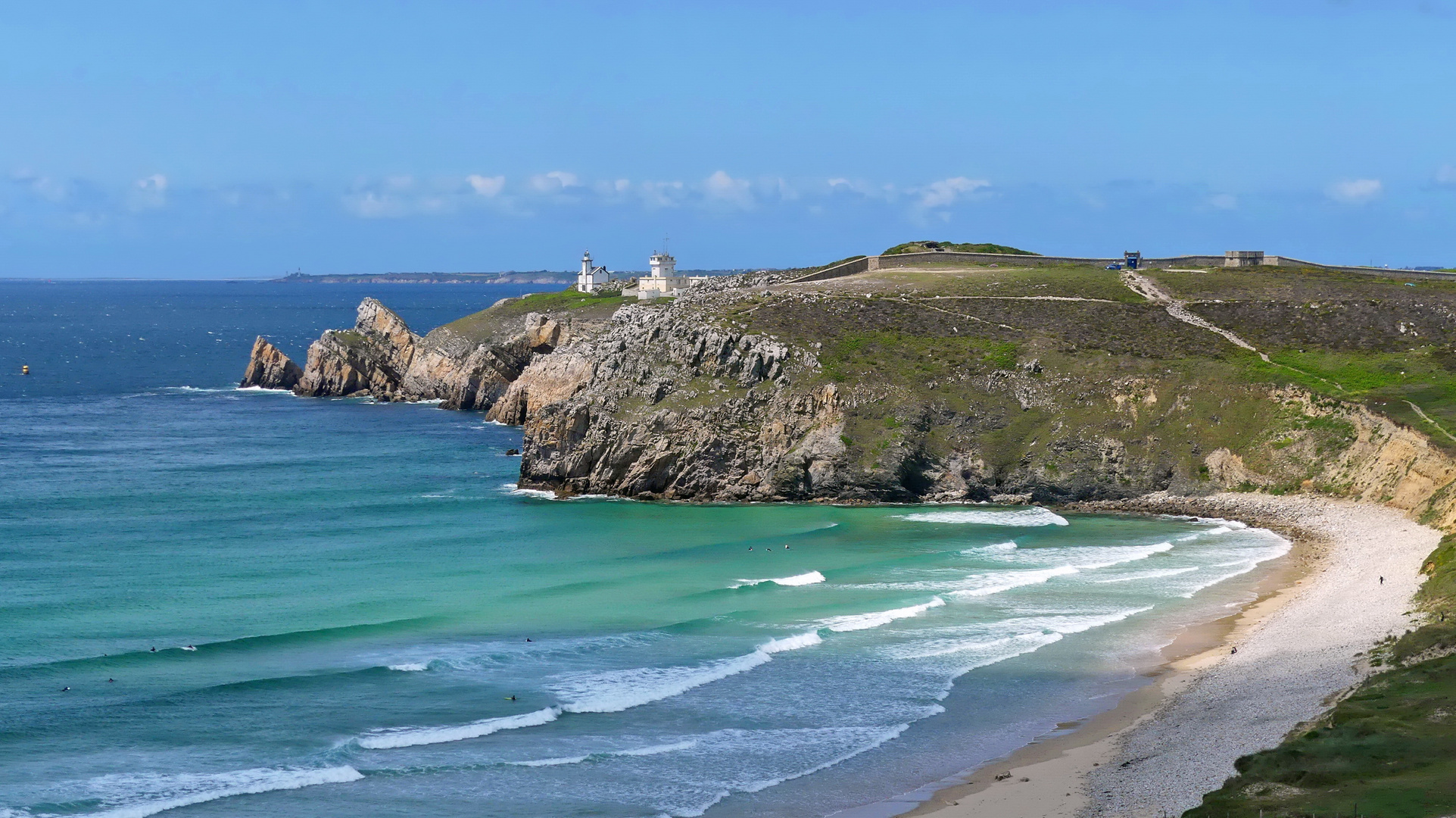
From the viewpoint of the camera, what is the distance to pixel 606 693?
3775cm

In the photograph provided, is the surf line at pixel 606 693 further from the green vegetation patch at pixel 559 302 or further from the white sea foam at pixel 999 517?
the green vegetation patch at pixel 559 302

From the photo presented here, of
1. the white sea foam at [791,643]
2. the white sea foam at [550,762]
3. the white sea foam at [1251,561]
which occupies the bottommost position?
the white sea foam at [550,762]

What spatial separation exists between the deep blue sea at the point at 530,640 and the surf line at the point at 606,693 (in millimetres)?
108

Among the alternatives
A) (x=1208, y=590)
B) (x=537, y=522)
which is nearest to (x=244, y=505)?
(x=537, y=522)

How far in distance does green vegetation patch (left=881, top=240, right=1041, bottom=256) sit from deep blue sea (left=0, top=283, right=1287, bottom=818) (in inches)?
1923

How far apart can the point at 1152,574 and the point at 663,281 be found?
86721 millimetres

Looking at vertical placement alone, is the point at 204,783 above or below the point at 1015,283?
below

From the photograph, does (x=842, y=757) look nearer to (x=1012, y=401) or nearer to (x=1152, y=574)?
(x=1152, y=574)

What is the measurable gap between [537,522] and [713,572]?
44.0ft

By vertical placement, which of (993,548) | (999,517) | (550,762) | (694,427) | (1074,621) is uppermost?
(694,427)

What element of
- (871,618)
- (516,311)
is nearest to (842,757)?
(871,618)

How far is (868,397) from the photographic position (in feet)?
233

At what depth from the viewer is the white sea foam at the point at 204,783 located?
2958 cm

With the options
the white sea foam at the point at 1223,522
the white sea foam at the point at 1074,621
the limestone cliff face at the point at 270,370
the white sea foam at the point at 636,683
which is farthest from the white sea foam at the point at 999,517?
the limestone cliff face at the point at 270,370
